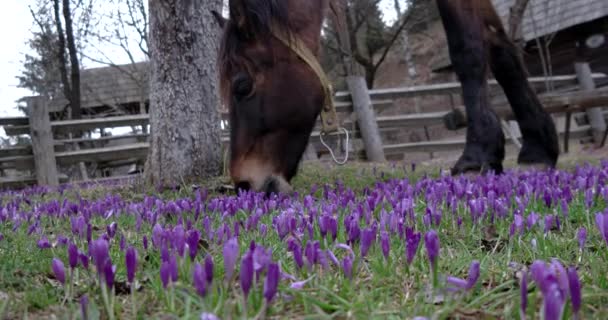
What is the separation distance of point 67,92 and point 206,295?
2018 cm

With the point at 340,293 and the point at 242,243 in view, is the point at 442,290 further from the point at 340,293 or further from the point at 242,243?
the point at 242,243

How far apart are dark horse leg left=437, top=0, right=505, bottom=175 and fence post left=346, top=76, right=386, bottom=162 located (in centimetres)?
718

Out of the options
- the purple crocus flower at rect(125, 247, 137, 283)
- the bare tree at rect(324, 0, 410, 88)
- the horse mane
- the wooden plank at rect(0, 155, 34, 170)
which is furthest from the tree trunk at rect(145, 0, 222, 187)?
the bare tree at rect(324, 0, 410, 88)

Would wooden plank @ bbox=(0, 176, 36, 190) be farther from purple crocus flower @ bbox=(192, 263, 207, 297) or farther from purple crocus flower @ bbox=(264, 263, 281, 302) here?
purple crocus flower @ bbox=(264, 263, 281, 302)

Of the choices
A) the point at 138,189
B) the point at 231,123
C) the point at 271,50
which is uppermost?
Result: the point at 271,50

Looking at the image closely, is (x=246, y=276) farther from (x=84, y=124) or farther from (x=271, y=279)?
(x=84, y=124)

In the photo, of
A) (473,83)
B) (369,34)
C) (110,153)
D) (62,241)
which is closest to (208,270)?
(62,241)

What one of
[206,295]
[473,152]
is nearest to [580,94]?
[473,152]

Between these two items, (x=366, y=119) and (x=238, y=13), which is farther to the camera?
(x=366, y=119)

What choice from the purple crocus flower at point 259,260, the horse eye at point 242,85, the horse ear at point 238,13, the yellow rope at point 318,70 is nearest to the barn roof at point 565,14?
the yellow rope at point 318,70

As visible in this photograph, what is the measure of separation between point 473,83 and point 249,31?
81.0 inches

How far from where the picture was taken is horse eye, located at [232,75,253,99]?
4207 millimetres

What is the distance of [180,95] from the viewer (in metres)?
5.91

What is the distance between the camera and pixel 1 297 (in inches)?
53.8
